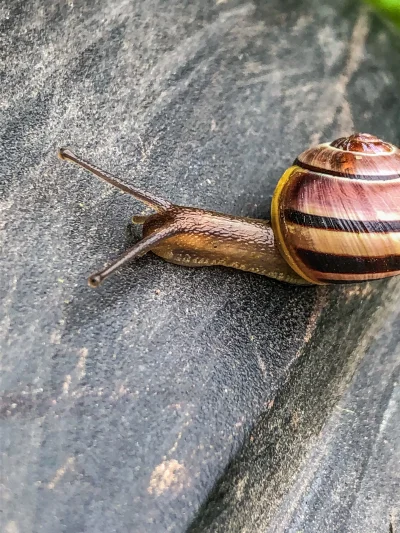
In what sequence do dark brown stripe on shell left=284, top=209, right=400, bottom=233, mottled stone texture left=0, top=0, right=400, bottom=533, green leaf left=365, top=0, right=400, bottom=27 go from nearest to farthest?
mottled stone texture left=0, top=0, right=400, bottom=533 < dark brown stripe on shell left=284, top=209, right=400, bottom=233 < green leaf left=365, top=0, right=400, bottom=27

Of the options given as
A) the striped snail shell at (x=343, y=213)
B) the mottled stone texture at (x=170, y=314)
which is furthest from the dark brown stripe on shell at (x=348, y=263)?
the mottled stone texture at (x=170, y=314)

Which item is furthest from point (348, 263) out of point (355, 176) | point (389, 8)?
point (389, 8)

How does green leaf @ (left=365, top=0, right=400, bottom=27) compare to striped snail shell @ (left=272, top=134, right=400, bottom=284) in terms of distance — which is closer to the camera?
striped snail shell @ (left=272, top=134, right=400, bottom=284)

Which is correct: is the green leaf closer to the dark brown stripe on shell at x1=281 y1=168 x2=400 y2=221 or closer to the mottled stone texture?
the mottled stone texture

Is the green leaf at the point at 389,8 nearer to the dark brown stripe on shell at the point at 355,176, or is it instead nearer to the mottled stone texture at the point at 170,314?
the mottled stone texture at the point at 170,314

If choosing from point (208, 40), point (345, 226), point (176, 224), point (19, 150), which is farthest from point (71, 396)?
point (208, 40)

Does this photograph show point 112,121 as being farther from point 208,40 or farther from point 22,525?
point 22,525

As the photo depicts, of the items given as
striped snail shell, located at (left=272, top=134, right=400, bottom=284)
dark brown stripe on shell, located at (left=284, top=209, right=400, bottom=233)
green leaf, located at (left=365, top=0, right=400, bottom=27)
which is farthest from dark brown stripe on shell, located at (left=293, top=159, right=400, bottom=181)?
green leaf, located at (left=365, top=0, right=400, bottom=27)

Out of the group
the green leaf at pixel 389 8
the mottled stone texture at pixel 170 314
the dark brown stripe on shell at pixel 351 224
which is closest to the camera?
the mottled stone texture at pixel 170 314

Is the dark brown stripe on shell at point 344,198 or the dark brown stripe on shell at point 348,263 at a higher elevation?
the dark brown stripe on shell at point 344,198
